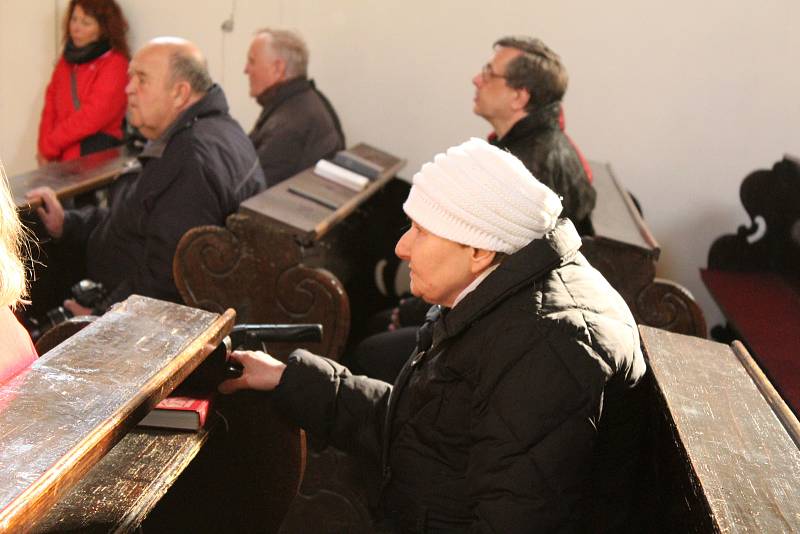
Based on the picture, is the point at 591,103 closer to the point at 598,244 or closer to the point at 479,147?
the point at 598,244

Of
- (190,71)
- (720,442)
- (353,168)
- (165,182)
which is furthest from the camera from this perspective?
(353,168)

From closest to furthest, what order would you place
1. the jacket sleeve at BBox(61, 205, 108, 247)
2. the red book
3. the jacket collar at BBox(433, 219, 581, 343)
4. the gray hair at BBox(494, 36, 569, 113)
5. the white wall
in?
the jacket collar at BBox(433, 219, 581, 343), the red book, the gray hair at BBox(494, 36, 569, 113), the jacket sleeve at BBox(61, 205, 108, 247), the white wall

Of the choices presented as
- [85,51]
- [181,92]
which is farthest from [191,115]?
[85,51]

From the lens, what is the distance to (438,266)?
171cm

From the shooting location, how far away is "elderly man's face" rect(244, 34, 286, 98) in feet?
15.5

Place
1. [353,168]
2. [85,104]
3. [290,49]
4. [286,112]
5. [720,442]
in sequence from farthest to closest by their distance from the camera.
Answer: [85,104] < [290,49] < [286,112] < [353,168] < [720,442]

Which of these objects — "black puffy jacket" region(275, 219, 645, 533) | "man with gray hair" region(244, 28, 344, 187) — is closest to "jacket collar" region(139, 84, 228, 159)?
"man with gray hair" region(244, 28, 344, 187)

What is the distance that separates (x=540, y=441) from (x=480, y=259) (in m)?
0.40

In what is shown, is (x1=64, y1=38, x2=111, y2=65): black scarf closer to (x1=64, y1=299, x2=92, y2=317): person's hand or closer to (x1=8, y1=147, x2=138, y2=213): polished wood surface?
(x1=8, y1=147, x2=138, y2=213): polished wood surface

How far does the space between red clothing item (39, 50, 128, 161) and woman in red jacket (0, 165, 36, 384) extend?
4249mm

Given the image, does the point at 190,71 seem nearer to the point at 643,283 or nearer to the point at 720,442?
the point at 643,283

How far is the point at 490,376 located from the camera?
1498mm

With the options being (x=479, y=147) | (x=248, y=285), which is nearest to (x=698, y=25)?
(x=248, y=285)

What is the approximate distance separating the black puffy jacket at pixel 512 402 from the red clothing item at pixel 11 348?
2.26 ft
